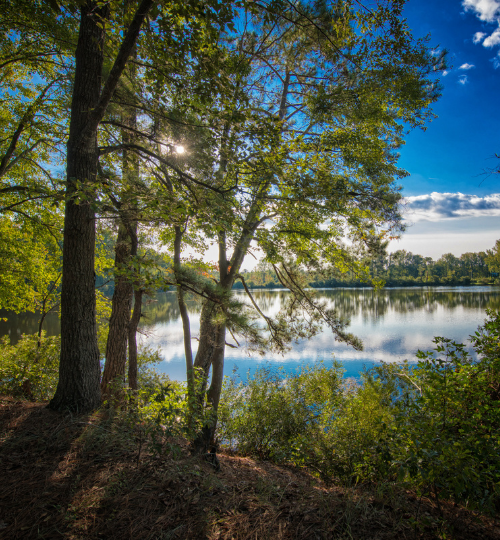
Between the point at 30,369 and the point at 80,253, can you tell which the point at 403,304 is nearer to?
the point at 30,369

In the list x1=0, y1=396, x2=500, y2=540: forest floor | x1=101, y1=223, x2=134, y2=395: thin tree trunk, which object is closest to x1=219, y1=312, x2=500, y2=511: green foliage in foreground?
x1=0, y1=396, x2=500, y2=540: forest floor

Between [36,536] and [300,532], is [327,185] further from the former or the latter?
[36,536]

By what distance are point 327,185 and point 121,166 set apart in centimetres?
433

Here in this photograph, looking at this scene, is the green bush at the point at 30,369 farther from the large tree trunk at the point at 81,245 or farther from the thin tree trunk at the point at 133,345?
the large tree trunk at the point at 81,245

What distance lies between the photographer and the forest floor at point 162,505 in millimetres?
1616

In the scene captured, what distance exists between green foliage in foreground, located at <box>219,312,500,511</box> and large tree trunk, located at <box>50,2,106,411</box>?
10.6ft

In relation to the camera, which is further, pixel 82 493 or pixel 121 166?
pixel 121 166

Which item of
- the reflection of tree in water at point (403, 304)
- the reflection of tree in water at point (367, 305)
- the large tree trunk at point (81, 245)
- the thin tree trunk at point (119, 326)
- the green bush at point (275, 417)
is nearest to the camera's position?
the large tree trunk at point (81, 245)

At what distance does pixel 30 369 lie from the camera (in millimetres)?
5598

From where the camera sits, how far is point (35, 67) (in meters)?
5.40

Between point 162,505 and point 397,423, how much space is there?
189cm

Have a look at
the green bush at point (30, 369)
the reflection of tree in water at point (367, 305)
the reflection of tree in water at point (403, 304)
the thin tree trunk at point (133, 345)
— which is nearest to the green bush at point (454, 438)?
the thin tree trunk at point (133, 345)

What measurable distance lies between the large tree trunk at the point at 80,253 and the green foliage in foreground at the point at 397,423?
322 cm

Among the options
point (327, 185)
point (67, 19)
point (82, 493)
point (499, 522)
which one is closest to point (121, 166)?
point (67, 19)
